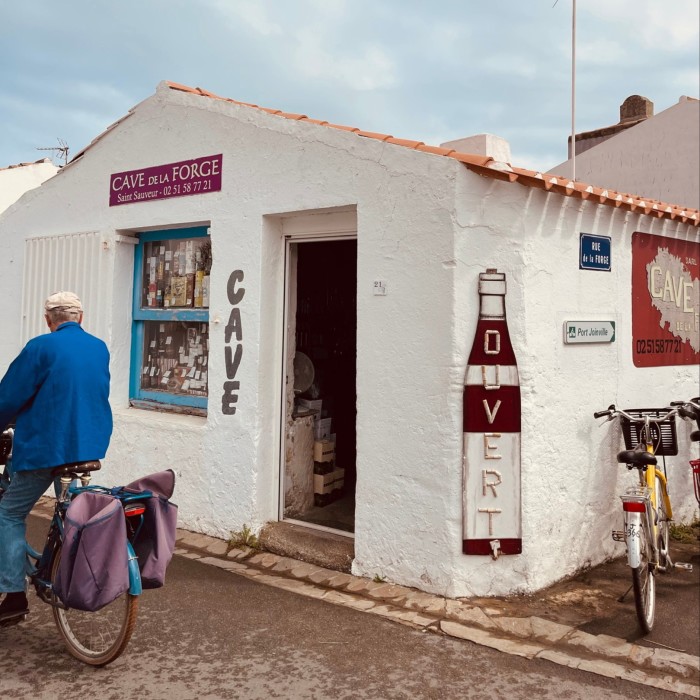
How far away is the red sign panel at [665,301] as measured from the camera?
5918 millimetres

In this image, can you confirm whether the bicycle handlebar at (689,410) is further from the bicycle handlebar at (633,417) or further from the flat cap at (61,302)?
the flat cap at (61,302)

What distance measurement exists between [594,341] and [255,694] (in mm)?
3422

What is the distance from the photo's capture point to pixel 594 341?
5332mm

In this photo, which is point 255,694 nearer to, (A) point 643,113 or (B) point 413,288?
(B) point 413,288

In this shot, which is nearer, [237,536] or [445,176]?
[445,176]

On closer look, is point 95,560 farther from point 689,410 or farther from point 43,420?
point 689,410

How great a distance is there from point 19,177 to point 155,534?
11396mm

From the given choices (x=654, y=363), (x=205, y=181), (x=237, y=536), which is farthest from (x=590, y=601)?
(x=205, y=181)

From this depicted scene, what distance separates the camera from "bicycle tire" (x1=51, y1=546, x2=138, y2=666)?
349cm

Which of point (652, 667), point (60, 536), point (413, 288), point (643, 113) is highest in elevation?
point (643, 113)

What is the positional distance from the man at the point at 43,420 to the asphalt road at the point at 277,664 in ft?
1.60

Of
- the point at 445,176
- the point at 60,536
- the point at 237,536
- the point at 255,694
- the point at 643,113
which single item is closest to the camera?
the point at 255,694

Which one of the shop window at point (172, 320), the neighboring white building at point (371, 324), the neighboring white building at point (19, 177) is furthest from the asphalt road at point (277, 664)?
the neighboring white building at point (19, 177)

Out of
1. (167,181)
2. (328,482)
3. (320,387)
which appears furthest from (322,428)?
(167,181)
